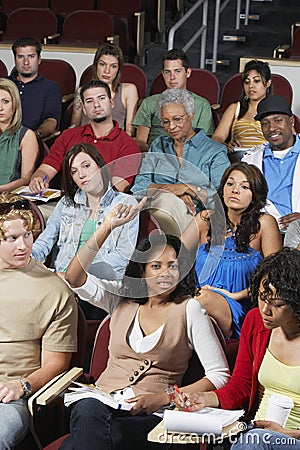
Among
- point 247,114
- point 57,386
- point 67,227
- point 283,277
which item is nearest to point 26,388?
point 57,386

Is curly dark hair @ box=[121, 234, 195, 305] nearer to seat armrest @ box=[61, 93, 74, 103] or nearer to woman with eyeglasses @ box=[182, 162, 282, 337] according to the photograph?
woman with eyeglasses @ box=[182, 162, 282, 337]

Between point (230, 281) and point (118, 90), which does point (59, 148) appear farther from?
point (230, 281)

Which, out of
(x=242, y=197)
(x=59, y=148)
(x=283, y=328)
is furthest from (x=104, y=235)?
(x=59, y=148)

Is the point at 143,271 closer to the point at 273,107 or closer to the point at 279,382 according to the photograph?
the point at 279,382

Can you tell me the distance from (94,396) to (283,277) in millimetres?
517

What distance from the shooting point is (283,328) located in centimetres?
196

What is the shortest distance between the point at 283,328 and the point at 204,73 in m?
2.41

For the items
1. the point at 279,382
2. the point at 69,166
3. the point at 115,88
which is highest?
the point at 115,88

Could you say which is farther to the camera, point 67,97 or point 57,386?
point 67,97

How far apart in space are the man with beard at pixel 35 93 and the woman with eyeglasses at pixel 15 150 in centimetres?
68

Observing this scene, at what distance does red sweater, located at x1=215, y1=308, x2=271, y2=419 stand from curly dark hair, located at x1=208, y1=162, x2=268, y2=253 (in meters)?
0.51

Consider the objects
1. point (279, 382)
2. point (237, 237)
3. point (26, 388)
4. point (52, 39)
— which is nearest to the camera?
point (279, 382)

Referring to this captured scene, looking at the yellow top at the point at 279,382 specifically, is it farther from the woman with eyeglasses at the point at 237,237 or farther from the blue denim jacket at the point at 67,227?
the blue denim jacket at the point at 67,227

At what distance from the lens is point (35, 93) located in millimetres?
4102
